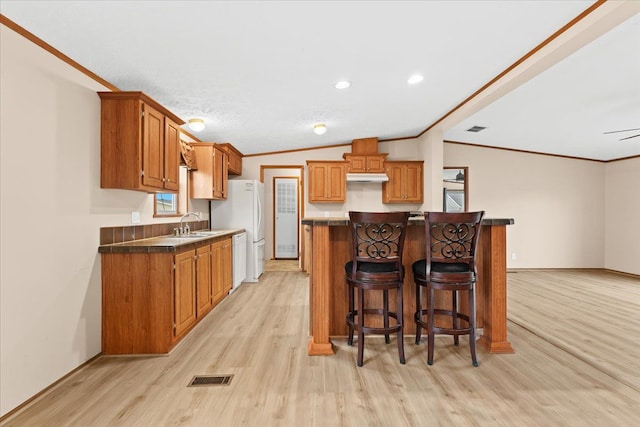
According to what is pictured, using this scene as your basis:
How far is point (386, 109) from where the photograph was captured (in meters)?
4.42

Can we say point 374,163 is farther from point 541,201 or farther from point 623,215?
point 623,215

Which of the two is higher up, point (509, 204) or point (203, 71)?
point (203, 71)

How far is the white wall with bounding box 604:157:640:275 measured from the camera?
618 centimetres

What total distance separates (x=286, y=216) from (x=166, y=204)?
422cm

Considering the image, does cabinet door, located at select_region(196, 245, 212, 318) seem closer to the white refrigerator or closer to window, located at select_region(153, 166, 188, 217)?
window, located at select_region(153, 166, 188, 217)

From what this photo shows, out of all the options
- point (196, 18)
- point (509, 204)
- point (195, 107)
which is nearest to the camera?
point (196, 18)

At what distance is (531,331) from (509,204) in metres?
4.07

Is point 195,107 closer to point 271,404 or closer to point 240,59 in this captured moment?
point 240,59

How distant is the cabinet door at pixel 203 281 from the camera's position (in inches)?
133

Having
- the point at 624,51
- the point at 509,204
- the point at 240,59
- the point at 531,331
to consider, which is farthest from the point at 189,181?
the point at 509,204

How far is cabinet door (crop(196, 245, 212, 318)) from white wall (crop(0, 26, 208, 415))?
2.94ft

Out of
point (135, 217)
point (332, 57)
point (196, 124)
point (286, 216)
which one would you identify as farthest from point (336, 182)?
point (135, 217)

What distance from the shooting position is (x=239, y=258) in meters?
5.02

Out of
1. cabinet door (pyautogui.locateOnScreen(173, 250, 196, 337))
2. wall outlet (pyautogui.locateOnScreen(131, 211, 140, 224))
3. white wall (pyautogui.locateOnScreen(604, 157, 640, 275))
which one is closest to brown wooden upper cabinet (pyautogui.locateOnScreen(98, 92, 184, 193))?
wall outlet (pyautogui.locateOnScreen(131, 211, 140, 224))
